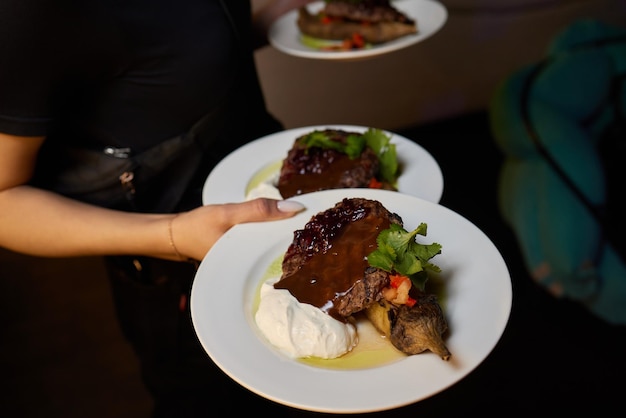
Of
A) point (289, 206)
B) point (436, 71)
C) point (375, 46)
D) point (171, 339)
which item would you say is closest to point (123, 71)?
point (289, 206)

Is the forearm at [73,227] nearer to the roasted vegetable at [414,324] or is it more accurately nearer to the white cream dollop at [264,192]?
the white cream dollop at [264,192]

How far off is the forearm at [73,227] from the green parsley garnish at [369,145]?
383 millimetres

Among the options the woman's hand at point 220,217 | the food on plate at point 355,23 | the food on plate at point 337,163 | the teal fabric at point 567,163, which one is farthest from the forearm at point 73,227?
the teal fabric at point 567,163

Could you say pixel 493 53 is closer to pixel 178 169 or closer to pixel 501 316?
pixel 178 169

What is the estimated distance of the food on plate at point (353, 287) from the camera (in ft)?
3.26

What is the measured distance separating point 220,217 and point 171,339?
1.80 ft

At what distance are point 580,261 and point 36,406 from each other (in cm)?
229

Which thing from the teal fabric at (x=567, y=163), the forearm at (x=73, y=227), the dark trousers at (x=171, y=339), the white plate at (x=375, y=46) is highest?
the white plate at (x=375, y=46)

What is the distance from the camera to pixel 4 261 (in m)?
2.90

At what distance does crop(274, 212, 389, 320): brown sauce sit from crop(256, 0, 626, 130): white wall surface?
6.87ft

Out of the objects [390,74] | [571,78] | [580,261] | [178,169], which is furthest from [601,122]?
[178,169]

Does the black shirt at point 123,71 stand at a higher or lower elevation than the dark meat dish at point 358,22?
higher

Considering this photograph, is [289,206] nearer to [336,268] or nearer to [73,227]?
[336,268]

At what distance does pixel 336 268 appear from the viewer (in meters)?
1.08
